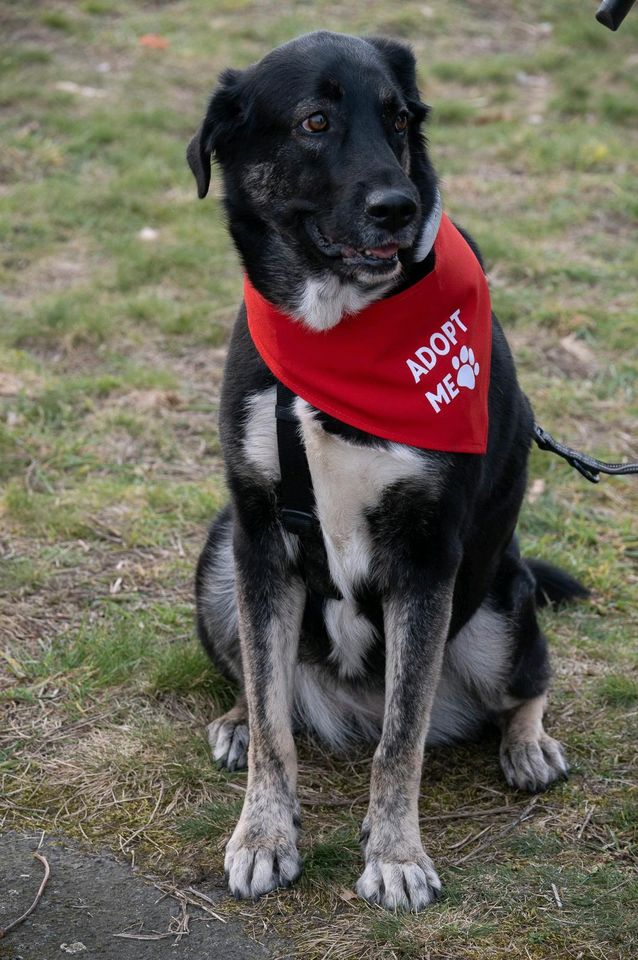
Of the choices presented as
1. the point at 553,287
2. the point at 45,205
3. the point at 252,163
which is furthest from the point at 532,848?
the point at 45,205

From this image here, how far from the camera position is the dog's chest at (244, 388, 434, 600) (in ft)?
9.18

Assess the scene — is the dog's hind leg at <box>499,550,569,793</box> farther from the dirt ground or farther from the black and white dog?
the dirt ground

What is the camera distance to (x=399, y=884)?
275cm

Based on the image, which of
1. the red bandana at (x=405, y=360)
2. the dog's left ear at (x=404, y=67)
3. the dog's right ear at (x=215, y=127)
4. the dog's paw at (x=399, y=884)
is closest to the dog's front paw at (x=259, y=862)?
the dog's paw at (x=399, y=884)

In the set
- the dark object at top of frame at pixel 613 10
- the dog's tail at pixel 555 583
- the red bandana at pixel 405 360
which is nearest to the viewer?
the dark object at top of frame at pixel 613 10

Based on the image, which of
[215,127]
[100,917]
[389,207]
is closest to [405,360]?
[389,207]

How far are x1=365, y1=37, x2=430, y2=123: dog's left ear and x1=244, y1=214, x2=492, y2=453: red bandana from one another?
1.03 feet

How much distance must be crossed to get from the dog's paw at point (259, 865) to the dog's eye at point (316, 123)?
1.76 m

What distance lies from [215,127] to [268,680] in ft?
4.74

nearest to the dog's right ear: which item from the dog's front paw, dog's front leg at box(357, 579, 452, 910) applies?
dog's front leg at box(357, 579, 452, 910)

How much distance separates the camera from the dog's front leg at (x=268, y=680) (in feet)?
9.59

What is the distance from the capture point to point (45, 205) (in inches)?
279

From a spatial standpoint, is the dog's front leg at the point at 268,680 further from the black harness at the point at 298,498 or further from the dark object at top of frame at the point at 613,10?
the dark object at top of frame at the point at 613,10

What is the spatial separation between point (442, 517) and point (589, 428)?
258 cm
